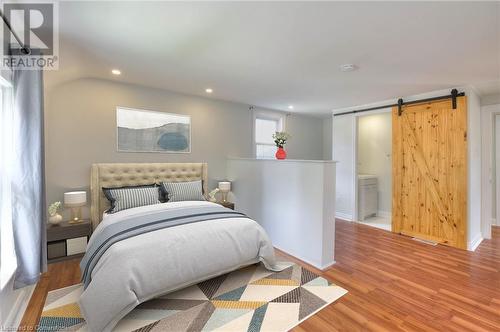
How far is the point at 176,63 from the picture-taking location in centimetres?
282

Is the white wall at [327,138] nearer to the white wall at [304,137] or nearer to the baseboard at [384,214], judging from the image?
the white wall at [304,137]

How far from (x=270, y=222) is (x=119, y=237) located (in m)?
2.15

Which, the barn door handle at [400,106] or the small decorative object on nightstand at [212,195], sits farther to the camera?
Answer: the small decorative object on nightstand at [212,195]

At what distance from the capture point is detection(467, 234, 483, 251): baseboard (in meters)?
3.41

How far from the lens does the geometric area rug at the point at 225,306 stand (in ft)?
6.10

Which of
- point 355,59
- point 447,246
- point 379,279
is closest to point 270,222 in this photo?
point 379,279

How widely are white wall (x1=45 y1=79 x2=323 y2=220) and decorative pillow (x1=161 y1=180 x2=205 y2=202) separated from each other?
0.63m

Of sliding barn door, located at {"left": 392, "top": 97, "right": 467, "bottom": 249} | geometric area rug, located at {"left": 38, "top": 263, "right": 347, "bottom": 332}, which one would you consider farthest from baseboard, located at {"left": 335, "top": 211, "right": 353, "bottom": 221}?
geometric area rug, located at {"left": 38, "top": 263, "right": 347, "bottom": 332}

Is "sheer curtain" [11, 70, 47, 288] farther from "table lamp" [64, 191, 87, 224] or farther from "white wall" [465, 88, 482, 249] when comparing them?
"white wall" [465, 88, 482, 249]

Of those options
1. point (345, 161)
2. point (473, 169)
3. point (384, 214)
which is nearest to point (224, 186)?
point (345, 161)

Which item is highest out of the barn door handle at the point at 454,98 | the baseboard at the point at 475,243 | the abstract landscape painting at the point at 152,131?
the barn door handle at the point at 454,98

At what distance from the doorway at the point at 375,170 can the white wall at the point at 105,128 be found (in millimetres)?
2763

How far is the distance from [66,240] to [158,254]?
1758 mm

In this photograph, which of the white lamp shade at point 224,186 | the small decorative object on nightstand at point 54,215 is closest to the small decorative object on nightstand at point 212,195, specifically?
the white lamp shade at point 224,186
